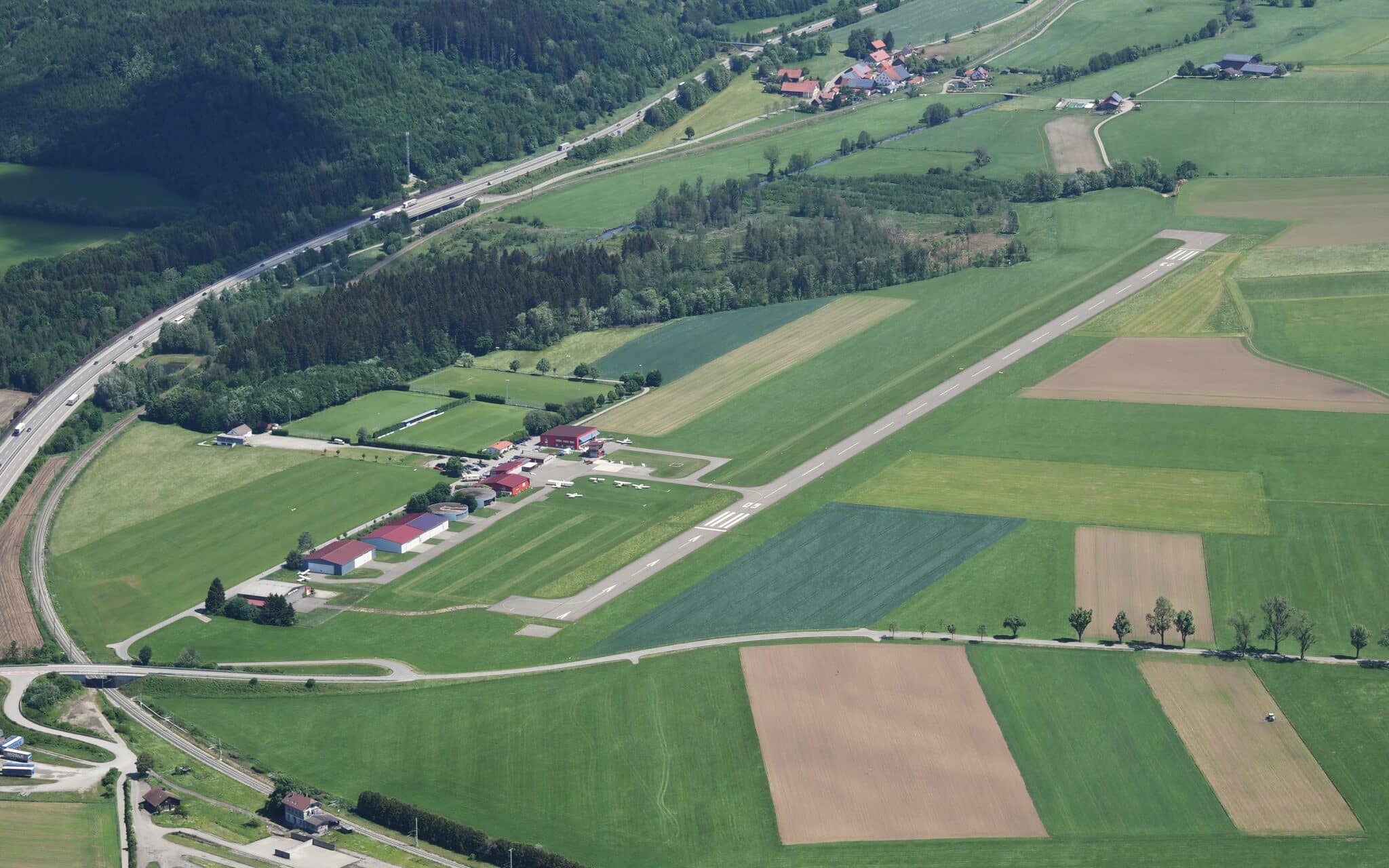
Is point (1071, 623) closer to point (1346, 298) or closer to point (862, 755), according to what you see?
point (862, 755)

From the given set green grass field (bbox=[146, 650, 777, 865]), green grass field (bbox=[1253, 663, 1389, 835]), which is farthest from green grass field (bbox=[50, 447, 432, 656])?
green grass field (bbox=[1253, 663, 1389, 835])

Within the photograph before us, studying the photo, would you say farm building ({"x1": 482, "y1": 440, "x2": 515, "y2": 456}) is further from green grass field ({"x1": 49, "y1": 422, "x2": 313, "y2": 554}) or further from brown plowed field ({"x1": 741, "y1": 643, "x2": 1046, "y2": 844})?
brown plowed field ({"x1": 741, "y1": 643, "x2": 1046, "y2": 844})

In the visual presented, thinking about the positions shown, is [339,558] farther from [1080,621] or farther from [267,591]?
[1080,621]

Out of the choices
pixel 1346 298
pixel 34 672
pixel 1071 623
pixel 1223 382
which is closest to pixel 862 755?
pixel 1071 623

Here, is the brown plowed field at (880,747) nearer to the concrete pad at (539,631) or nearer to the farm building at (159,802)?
the concrete pad at (539,631)

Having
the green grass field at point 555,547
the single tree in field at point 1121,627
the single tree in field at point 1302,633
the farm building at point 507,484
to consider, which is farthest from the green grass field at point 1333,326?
the farm building at point 507,484
